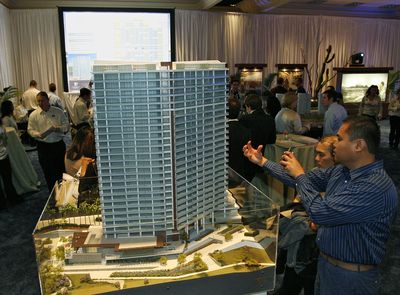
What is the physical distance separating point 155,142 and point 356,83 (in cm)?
1208

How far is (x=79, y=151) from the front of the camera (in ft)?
11.3

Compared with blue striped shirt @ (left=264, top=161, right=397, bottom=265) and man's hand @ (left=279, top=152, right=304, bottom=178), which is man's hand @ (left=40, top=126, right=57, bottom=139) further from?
blue striped shirt @ (left=264, top=161, right=397, bottom=265)

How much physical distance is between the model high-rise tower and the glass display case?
79 mm

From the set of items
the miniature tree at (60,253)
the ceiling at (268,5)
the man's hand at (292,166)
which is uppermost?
the ceiling at (268,5)

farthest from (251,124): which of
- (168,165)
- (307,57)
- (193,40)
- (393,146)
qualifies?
(307,57)

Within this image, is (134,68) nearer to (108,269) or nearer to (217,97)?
(217,97)

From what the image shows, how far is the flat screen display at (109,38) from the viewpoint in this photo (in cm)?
1045

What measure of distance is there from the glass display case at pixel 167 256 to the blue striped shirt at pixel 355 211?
0.86ft

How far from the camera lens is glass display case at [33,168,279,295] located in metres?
1.39

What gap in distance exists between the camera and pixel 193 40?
37.6ft

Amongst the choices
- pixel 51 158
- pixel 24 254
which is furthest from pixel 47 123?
pixel 24 254

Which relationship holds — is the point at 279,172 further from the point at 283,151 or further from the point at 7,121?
the point at 7,121

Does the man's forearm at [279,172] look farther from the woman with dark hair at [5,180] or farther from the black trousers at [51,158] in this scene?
the woman with dark hair at [5,180]

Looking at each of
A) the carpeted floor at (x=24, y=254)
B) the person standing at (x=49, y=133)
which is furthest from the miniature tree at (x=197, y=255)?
the person standing at (x=49, y=133)
